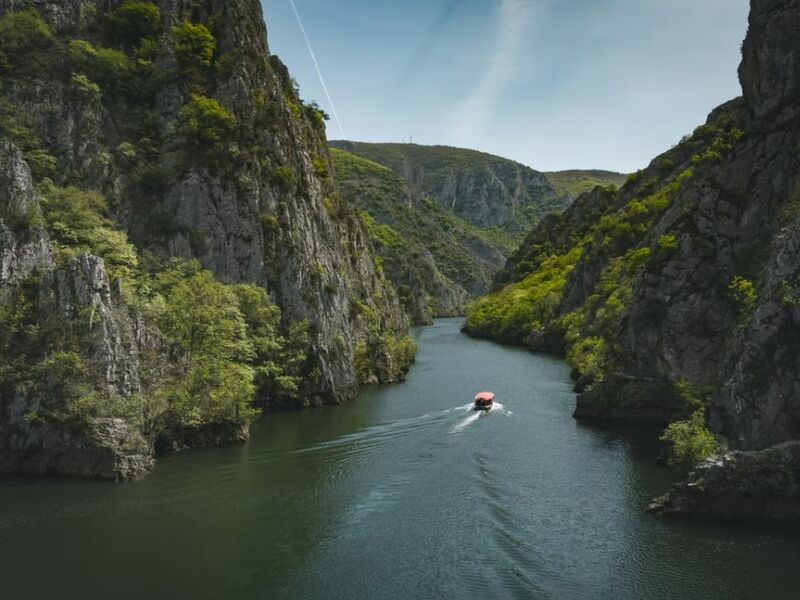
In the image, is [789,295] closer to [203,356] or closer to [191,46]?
[203,356]

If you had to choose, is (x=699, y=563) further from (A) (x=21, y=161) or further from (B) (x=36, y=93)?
(B) (x=36, y=93)

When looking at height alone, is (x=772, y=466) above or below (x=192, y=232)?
below

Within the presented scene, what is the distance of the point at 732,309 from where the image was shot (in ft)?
156

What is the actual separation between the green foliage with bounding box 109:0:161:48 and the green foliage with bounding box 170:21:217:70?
2.59 metres

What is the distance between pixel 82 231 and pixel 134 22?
29356 millimetres

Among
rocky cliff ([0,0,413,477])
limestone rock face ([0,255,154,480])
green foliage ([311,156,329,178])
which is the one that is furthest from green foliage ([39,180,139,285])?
green foliage ([311,156,329,178])

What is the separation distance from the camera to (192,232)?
57.3 metres

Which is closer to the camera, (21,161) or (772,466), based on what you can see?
(772,466)

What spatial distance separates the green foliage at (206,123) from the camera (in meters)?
60.2

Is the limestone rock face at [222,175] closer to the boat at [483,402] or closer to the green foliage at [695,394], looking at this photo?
the boat at [483,402]

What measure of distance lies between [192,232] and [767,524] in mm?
49156

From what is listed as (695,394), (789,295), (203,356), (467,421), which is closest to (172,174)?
(203,356)

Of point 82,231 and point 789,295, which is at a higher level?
point 82,231

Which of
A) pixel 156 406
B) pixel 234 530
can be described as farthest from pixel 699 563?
pixel 156 406
